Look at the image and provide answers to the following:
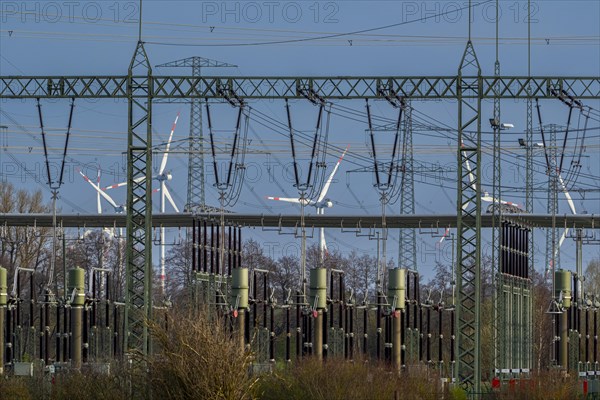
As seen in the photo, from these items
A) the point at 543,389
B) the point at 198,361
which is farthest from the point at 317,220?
the point at 198,361

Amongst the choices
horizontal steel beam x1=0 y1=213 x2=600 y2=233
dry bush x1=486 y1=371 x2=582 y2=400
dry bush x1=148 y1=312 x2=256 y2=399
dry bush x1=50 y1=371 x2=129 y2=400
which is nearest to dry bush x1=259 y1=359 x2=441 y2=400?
dry bush x1=486 y1=371 x2=582 y2=400

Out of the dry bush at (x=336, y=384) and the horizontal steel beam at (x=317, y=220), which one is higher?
the horizontal steel beam at (x=317, y=220)

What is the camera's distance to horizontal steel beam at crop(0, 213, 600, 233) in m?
58.3

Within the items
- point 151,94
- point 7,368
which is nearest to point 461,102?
point 151,94

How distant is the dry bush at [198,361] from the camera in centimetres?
3256

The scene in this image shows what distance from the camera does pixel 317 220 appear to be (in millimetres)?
61219

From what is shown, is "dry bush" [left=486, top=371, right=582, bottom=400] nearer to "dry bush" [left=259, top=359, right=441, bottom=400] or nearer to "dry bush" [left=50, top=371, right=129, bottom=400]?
"dry bush" [left=259, top=359, right=441, bottom=400]

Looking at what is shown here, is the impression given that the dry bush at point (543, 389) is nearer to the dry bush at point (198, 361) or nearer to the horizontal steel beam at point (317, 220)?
the dry bush at point (198, 361)

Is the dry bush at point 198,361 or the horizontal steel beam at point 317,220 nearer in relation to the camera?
the dry bush at point 198,361

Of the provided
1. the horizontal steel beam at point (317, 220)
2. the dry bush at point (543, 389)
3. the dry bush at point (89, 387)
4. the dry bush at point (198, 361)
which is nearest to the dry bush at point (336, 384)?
the dry bush at point (543, 389)

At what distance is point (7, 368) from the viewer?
49.7 m

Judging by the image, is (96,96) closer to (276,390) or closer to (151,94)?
(151,94)

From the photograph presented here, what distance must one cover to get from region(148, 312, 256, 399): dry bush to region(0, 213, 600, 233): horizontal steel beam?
2306 centimetres

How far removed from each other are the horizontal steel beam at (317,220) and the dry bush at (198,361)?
2306 centimetres
